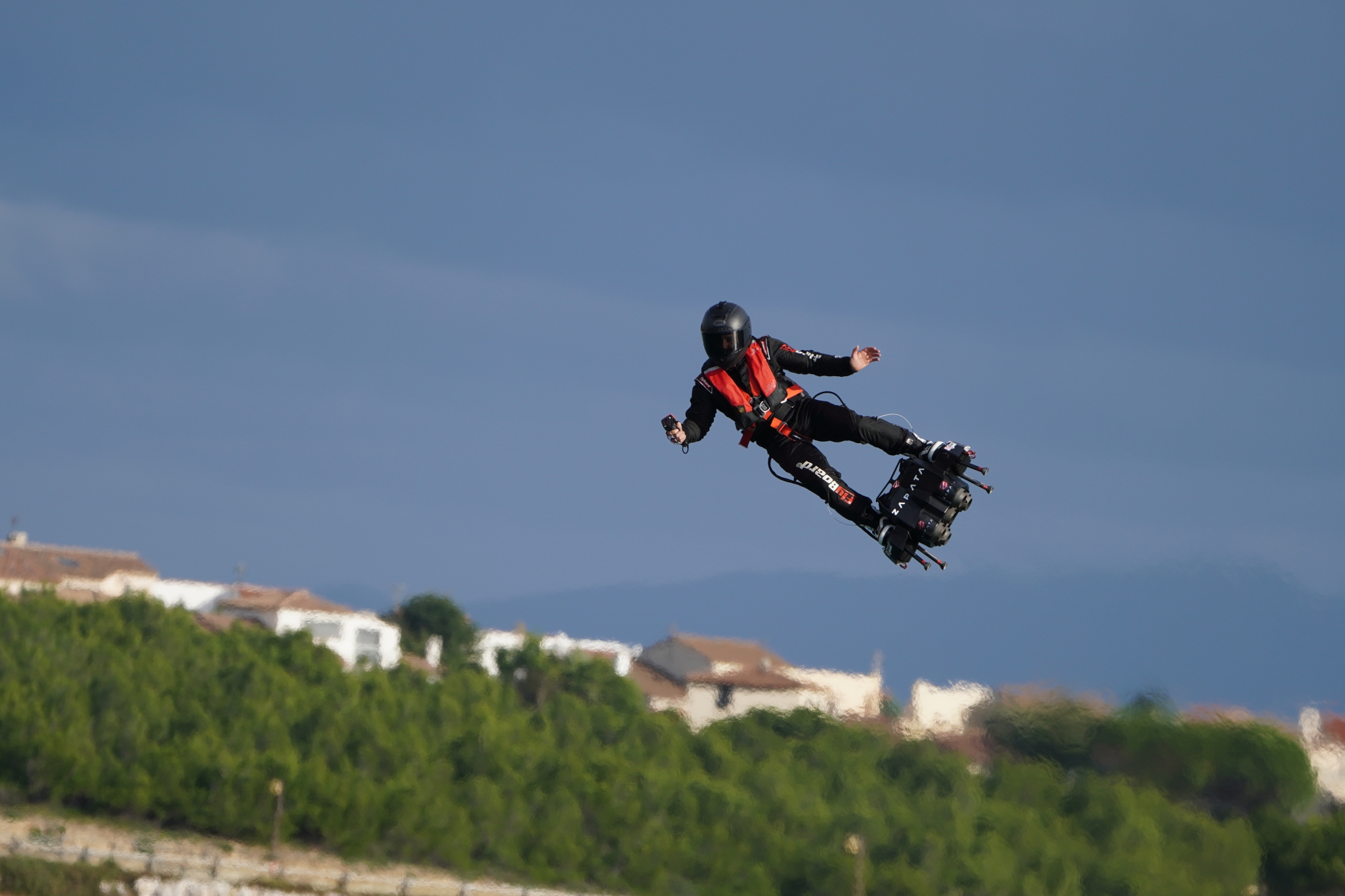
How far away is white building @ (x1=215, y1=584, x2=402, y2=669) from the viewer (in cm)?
9675

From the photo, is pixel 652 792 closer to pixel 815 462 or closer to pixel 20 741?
pixel 20 741

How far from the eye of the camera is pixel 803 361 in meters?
16.1

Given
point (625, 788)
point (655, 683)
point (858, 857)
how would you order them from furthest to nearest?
point (655, 683) → point (625, 788) → point (858, 857)

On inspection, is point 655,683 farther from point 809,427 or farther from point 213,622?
point 809,427

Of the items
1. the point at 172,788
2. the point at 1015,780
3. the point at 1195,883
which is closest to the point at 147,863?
the point at 172,788

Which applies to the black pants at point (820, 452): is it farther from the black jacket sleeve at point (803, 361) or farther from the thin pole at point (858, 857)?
the thin pole at point (858, 857)

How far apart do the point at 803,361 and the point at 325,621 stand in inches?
3393

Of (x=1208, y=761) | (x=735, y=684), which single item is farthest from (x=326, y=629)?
(x=1208, y=761)

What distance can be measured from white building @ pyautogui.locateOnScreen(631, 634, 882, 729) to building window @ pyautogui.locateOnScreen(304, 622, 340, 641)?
1905 centimetres

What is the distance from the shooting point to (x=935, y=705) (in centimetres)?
5053

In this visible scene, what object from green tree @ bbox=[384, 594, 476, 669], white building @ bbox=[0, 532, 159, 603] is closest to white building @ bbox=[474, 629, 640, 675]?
green tree @ bbox=[384, 594, 476, 669]

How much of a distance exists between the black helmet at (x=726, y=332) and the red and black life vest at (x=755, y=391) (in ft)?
0.69

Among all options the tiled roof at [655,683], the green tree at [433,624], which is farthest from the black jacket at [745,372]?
the green tree at [433,624]

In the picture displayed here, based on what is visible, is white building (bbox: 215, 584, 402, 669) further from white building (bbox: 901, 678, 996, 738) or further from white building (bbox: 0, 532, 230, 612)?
white building (bbox: 901, 678, 996, 738)
